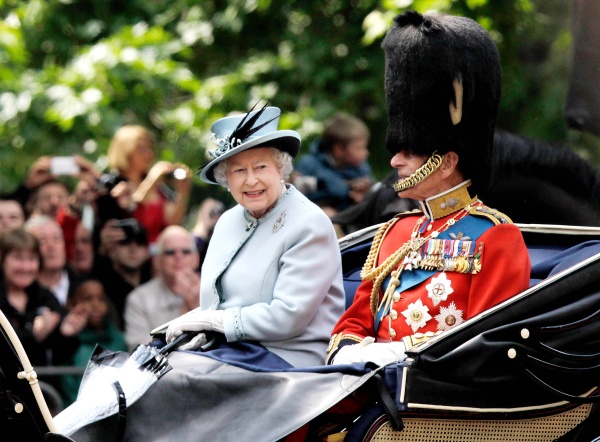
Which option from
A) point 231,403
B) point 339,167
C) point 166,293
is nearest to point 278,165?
point 231,403

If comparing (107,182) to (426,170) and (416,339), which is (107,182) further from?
(416,339)

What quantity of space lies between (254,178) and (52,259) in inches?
103

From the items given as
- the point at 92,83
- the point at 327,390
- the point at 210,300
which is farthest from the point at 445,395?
the point at 92,83

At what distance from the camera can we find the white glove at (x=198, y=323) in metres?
4.14

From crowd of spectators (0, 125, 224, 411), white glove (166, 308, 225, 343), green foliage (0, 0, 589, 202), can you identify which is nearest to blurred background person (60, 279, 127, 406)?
crowd of spectators (0, 125, 224, 411)

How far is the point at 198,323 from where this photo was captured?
4172 mm

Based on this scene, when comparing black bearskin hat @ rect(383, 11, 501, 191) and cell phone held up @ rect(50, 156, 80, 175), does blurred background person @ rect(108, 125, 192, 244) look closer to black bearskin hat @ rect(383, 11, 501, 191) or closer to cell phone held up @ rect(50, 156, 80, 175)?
cell phone held up @ rect(50, 156, 80, 175)

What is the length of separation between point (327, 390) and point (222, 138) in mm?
999

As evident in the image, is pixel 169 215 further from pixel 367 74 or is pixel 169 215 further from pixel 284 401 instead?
pixel 284 401

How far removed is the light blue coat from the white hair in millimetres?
85

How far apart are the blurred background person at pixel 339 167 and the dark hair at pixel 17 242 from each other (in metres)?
1.70

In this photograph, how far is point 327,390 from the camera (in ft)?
12.0

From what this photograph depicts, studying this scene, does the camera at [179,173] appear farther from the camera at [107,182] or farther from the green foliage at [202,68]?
the green foliage at [202,68]

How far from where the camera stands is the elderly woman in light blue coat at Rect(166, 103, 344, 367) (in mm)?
4098
